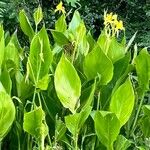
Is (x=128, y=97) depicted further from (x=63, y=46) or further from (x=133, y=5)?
(x=133, y=5)

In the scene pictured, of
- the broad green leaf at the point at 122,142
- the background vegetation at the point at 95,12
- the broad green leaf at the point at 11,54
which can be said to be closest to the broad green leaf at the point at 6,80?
the broad green leaf at the point at 11,54

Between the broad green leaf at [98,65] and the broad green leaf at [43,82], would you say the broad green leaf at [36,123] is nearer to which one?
the broad green leaf at [43,82]

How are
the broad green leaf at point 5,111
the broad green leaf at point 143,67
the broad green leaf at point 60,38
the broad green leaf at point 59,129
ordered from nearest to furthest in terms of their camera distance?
1. the broad green leaf at point 5,111
2. the broad green leaf at point 59,129
3. the broad green leaf at point 143,67
4. the broad green leaf at point 60,38

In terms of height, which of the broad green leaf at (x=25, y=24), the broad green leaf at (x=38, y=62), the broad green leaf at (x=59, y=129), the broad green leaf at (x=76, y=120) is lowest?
the broad green leaf at (x=59, y=129)

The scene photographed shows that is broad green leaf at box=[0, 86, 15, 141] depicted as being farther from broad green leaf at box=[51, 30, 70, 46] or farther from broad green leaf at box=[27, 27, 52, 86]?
broad green leaf at box=[51, 30, 70, 46]

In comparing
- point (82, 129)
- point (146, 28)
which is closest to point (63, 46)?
point (82, 129)

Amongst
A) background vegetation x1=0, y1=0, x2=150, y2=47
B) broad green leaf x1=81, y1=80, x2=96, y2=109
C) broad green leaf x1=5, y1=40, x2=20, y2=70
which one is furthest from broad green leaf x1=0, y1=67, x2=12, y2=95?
background vegetation x1=0, y1=0, x2=150, y2=47

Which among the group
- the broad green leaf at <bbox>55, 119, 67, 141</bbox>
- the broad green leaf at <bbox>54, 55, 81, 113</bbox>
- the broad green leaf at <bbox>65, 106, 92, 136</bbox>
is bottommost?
the broad green leaf at <bbox>55, 119, 67, 141</bbox>
